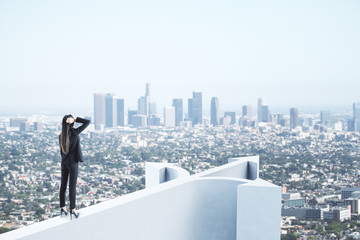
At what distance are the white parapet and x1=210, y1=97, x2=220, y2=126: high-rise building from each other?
2948 cm

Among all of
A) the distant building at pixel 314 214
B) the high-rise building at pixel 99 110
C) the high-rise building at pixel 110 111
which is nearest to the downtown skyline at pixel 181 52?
the high-rise building at pixel 99 110

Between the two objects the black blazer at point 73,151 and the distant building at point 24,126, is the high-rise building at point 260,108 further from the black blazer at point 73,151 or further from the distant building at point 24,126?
the black blazer at point 73,151

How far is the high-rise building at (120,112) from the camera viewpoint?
108ft

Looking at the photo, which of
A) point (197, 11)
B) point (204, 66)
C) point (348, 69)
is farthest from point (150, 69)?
point (348, 69)

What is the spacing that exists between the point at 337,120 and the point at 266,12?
10535 mm

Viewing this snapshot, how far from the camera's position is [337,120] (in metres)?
30.3

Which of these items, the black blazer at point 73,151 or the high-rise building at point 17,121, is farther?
the high-rise building at point 17,121

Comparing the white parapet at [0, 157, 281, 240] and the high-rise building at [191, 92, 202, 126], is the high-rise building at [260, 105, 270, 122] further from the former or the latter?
the white parapet at [0, 157, 281, 240]

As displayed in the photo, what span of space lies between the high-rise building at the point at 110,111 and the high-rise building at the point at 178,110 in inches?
207

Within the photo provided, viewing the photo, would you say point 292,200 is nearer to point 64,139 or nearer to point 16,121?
point 64,139

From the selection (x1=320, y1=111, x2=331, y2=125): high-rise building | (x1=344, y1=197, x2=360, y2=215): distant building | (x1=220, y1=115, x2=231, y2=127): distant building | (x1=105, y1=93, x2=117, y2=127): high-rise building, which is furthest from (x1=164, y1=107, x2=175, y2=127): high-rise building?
(x1=344, y1=197, x2=360, y2=215): distant building

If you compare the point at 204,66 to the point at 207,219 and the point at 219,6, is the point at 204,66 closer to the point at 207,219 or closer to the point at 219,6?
the point at 219,6

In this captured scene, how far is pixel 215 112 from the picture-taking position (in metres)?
35.9

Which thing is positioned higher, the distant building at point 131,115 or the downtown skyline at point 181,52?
the downtown skyline at point 181,52
